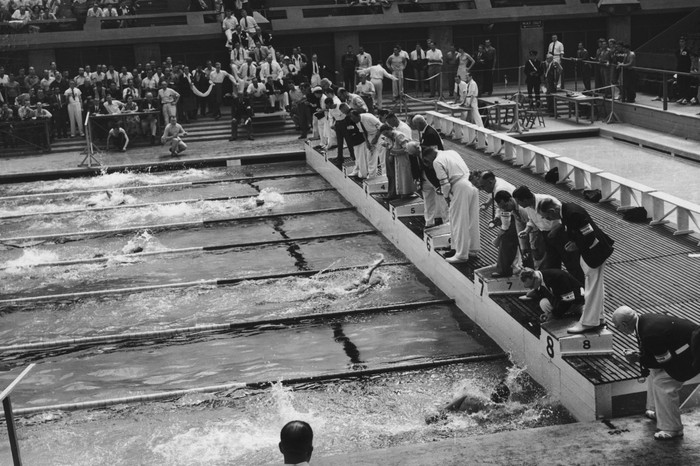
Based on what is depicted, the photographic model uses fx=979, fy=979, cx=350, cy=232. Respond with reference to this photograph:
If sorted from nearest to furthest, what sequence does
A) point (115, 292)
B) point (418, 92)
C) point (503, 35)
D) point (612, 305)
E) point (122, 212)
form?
1. point (612, 305)
2. point (115, 292)
3. point (122, 212)
4. point (418, 92)
5. point (503, 35)

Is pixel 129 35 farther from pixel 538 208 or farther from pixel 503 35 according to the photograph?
pixel 538 208

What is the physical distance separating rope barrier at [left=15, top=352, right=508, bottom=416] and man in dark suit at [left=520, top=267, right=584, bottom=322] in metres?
1.50

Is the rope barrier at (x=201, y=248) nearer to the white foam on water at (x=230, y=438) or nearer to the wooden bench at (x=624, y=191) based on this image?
the wooden bench at (x=624, y=191)

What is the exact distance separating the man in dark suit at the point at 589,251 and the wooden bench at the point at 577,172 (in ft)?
21.5

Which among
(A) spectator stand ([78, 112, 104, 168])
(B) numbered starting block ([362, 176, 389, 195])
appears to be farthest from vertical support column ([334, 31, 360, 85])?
(B) numbered starting block ([362, 176, 389, 195])

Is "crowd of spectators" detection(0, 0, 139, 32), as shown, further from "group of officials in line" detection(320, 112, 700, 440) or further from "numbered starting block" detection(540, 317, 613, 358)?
"numbered starting block" detection(540, 317, 613, 358)

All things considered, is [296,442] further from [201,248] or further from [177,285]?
[201,248]

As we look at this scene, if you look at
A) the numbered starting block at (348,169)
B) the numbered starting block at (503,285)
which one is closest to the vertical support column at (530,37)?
the numbered starting block at (348,169)

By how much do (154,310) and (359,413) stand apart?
200 inches

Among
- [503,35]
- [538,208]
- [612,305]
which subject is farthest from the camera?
[503,35]

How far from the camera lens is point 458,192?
13172 mm

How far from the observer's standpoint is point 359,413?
34.6 ft

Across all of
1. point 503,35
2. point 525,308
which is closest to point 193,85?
point 503,35

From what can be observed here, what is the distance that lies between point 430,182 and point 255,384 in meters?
4.65
